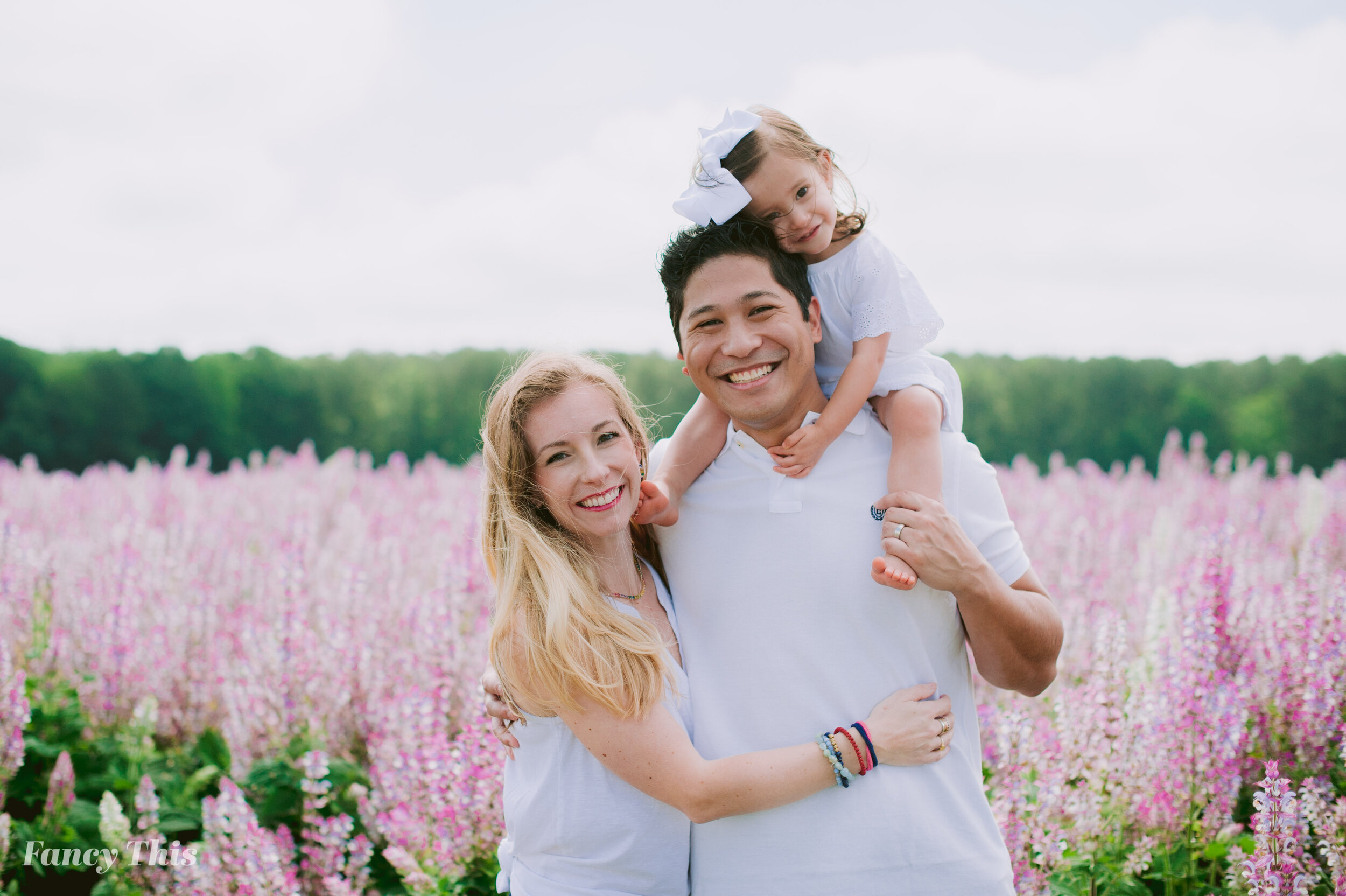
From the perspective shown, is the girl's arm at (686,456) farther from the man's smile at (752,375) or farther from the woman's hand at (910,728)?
the woman's hand at (910,728)

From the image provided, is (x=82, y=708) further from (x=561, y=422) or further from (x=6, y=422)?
(x=6, y=422)

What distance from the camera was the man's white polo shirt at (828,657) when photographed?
1889 millimetres

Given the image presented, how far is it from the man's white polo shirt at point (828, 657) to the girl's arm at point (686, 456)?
6 centimetres

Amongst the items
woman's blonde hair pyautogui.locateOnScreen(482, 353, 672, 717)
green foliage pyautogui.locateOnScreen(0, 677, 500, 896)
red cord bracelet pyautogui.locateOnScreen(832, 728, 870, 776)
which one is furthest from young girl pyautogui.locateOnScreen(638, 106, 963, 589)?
green foliage pyautogui.locateOnScreen(0, 677, 500, 896)

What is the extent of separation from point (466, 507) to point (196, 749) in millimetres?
2970

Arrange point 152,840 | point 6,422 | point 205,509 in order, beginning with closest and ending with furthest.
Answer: point 152,840 → point 205,509 → point 6,422

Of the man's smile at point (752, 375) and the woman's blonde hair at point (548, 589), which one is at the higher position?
the man's smile at point (752, 375)

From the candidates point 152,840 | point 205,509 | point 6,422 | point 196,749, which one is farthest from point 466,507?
point 6,422

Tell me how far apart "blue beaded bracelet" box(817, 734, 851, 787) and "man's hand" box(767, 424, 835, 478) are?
2.25 feet

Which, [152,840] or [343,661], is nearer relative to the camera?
[152,840]

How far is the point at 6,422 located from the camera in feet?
38.7

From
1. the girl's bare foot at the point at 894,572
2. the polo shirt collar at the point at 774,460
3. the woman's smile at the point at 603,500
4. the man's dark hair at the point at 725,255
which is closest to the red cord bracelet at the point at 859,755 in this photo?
the girl's bare foot at the point at 894,572

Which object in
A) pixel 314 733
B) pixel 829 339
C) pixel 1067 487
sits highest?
pixel 1067 487

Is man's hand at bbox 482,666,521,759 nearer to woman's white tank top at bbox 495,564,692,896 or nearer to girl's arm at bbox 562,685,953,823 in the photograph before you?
woman's white tank top at bbox 495,564,692,896
